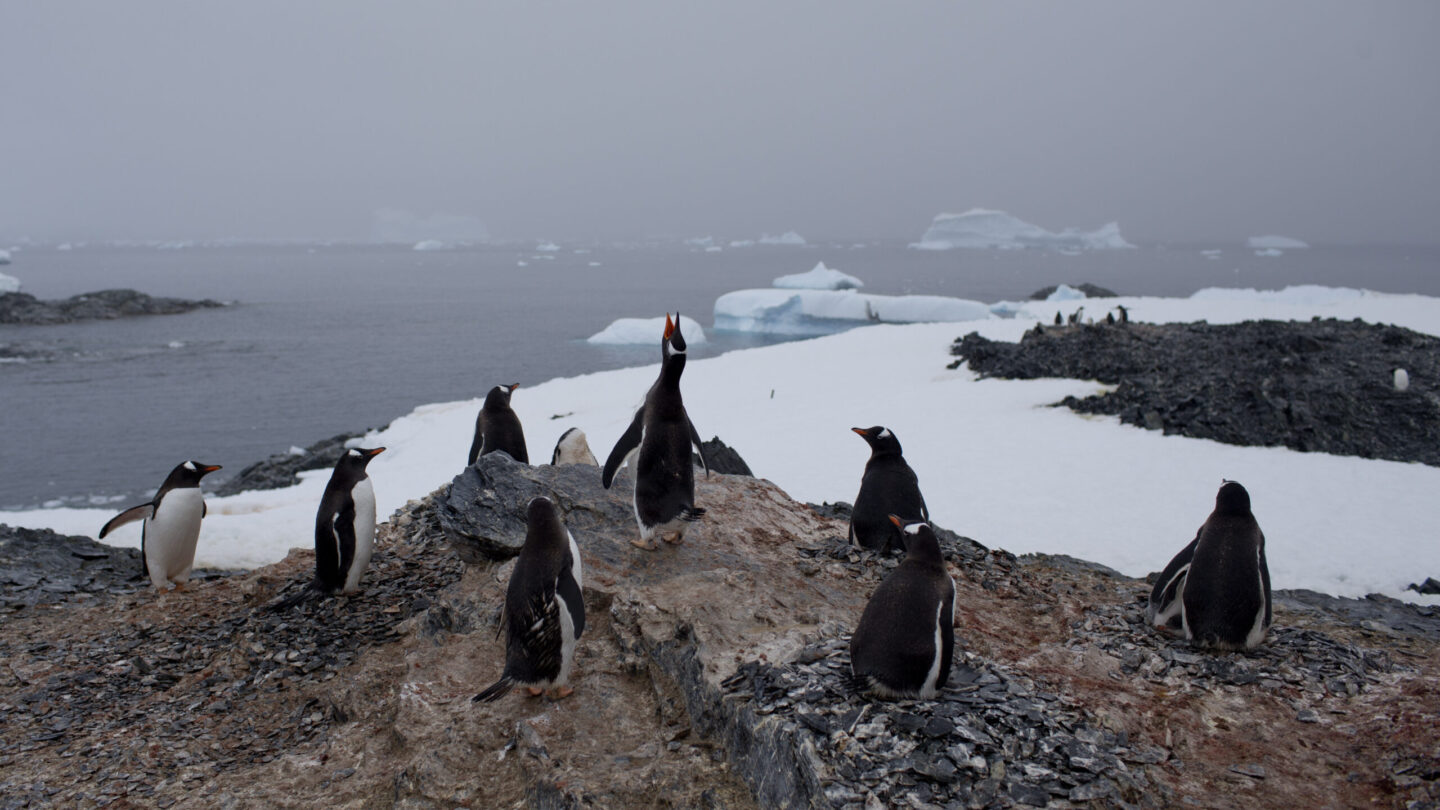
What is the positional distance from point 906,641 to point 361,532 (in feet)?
13.0

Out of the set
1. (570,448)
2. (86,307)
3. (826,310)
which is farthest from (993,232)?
(570,448)

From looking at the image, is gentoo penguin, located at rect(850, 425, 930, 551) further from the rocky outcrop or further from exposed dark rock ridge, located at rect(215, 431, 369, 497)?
exposed dark rock ridge, located at rect(215, 431, 369, 497)

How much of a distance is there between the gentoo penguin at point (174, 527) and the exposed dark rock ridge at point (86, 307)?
1878 inches

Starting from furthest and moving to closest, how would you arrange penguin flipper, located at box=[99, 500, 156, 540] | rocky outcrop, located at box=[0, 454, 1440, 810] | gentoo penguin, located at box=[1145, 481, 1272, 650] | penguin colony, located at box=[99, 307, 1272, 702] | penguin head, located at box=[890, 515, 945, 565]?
penguin flipper, located at box=[99, 500, 156, 540] < gentoo penguin, located at box=[1145, 481, 1272, 650] < penguin head, located at box=[890, 515, 945, 565] < penguin colony, located at box=[99, 307, 1272, 702] < rocky outcrop, located at box=[0, 454, 1440, 810]

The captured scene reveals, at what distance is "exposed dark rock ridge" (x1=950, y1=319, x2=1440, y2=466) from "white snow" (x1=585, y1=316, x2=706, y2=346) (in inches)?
722

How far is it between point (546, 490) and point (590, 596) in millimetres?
1138

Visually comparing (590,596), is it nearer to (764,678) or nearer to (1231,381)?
(764,678)

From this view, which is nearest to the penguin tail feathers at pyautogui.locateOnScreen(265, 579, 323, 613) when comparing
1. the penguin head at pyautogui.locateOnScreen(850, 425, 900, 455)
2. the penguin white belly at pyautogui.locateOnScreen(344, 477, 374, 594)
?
the penguin white belly at pyautogui.locateOnScreen(344, 477, 374, 594)

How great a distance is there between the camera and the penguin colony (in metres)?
3.42

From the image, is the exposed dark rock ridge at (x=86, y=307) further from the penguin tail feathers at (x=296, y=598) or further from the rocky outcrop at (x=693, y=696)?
the penguin tail feathers at (x=296, y=598)

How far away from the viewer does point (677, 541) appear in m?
5.23

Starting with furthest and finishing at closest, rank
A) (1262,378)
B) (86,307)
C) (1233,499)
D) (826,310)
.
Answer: (86,307) < (826,310) < (1262,378) < (1233,499)

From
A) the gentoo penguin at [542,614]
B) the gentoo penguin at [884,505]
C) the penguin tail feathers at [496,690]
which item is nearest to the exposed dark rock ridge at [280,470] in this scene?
the gentoo penguin at [884,505]

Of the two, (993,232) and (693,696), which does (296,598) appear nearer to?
(693,696)
